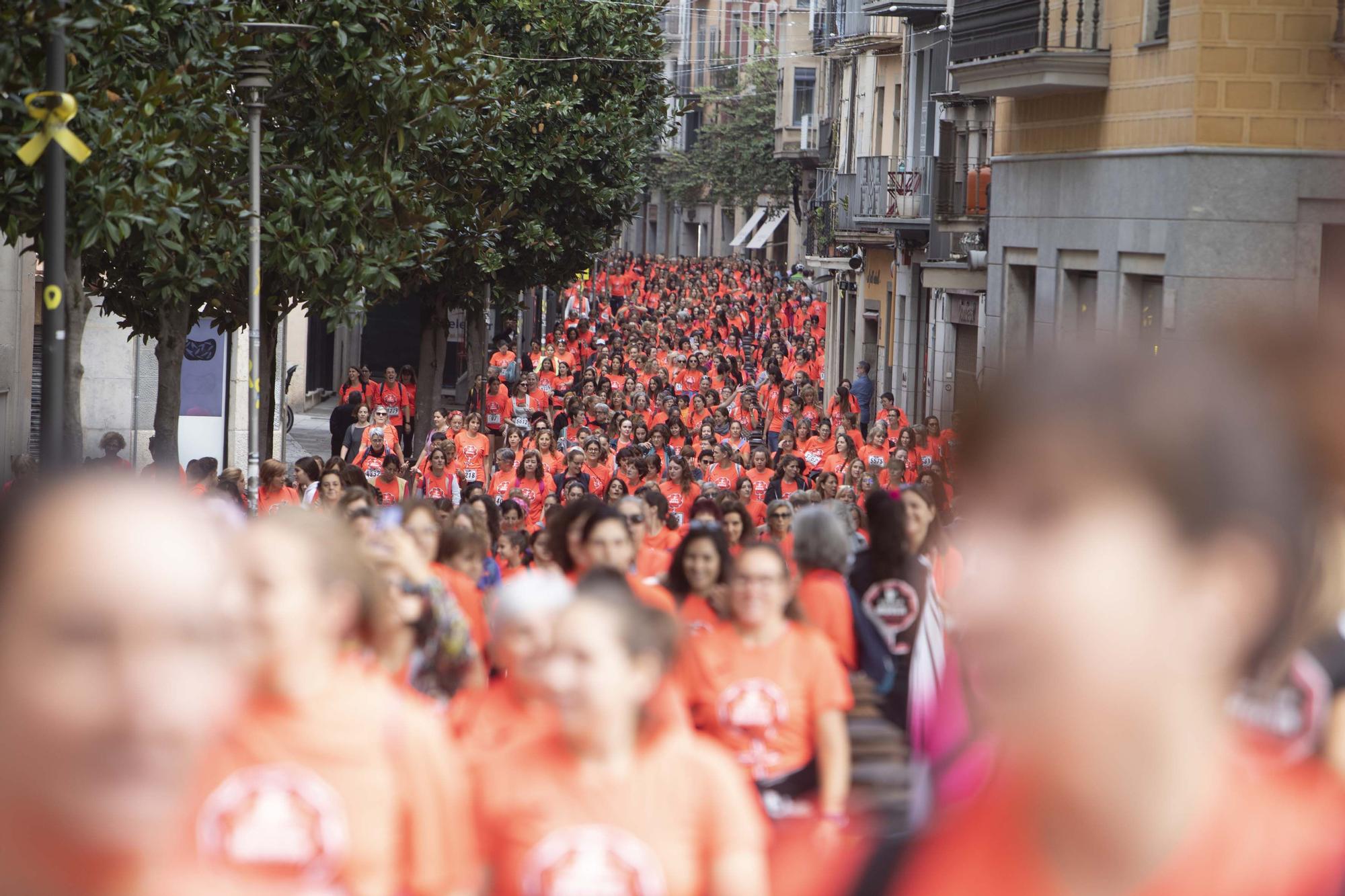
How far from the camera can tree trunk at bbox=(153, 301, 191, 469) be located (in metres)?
18.6

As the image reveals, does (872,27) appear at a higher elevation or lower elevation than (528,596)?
higher

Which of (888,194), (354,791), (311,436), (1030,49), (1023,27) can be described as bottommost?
(311,436)

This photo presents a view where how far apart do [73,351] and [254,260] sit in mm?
2984

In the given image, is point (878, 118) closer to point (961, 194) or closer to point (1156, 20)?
point (961, 194)

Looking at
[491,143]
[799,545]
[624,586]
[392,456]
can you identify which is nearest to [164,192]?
[392,456]

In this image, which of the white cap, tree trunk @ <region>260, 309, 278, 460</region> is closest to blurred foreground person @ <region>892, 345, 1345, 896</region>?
the white cap

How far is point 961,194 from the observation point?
32875mm

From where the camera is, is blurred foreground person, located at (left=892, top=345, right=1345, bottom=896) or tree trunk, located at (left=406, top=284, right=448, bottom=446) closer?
blurred foreground person, located at (left=892, top=345, right=1345, bottom=896)

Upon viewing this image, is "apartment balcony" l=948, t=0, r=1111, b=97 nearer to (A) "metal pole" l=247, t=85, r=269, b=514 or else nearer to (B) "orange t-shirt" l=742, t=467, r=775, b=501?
(B) "orange t-shirt" l=742, t=467, r=775, b=501

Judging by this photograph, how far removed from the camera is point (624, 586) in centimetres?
388

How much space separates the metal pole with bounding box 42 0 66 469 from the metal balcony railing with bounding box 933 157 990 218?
19727 millimetres

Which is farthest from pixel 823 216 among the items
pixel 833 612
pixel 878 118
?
pixel 833 612

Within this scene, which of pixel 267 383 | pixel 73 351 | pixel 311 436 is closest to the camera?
pixel 73 351

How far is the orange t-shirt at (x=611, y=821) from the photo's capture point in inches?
140
